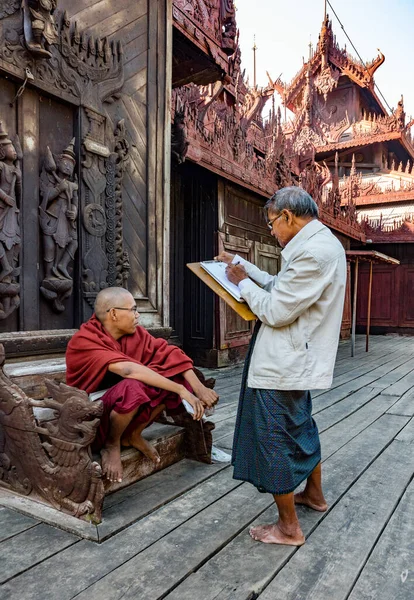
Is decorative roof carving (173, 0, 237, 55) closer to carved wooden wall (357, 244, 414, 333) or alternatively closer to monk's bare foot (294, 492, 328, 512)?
monk's bare foot (294, 492, 328, 512)

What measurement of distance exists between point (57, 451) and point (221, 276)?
123cm

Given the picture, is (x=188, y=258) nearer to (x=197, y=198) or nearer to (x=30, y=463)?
(x=197, y=198)

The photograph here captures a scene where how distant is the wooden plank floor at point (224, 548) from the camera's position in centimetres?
170

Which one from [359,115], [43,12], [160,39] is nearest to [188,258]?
[160,39]

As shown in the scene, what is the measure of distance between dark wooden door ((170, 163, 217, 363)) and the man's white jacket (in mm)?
4956

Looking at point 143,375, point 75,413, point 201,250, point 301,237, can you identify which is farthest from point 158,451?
point 201,250

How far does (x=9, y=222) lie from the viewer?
3129mm

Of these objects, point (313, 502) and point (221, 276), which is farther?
point (313, 502)

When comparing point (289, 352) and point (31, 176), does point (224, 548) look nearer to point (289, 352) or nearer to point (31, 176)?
point (289, 352)

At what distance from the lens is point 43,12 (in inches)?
130

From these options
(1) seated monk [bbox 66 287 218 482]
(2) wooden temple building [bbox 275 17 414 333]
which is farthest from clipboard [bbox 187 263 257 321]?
(2) wooden temple building [bbox 275 17 414 333]

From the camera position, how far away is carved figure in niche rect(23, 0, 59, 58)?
3.22m

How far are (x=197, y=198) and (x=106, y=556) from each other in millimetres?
5922

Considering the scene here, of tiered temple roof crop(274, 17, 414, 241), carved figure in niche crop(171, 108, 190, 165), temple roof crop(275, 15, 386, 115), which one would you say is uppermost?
temple roof crop(275, 15, 386, 115)
